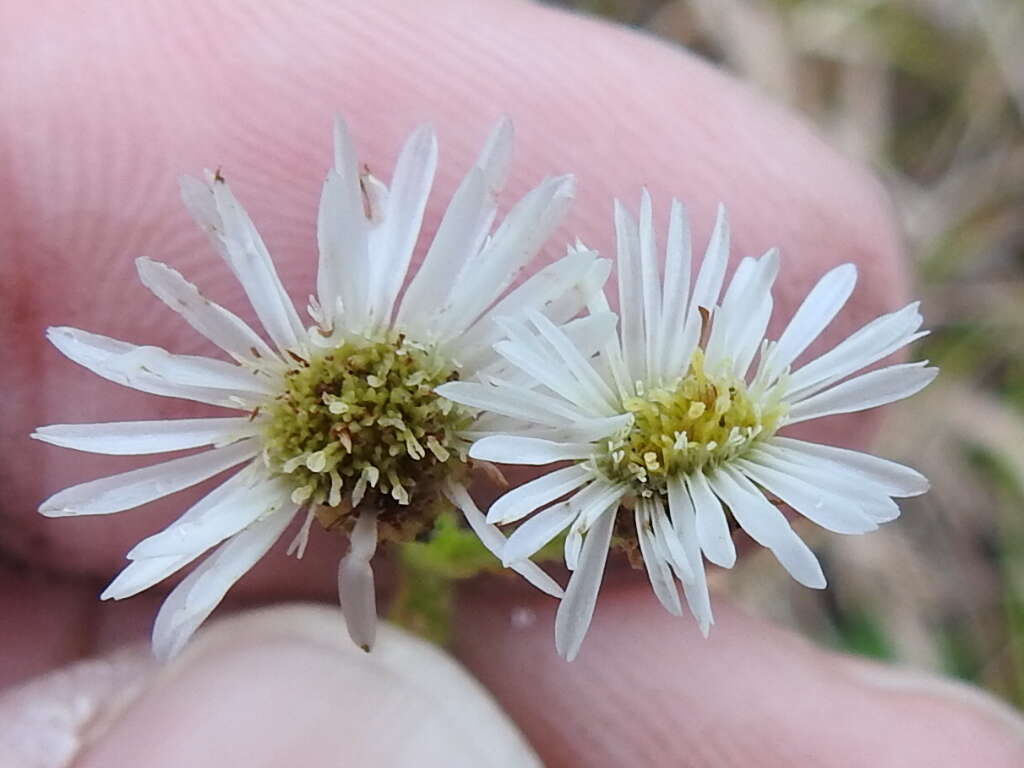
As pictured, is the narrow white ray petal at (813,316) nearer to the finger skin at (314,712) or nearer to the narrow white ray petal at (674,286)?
the narrow white ray petal at (674,286)

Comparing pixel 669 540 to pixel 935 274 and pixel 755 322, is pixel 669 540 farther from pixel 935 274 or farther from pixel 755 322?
pixel 935 274

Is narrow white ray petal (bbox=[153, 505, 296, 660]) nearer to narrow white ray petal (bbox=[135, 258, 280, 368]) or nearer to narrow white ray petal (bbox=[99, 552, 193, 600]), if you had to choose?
narrow white ray petal (bbox=[99, 552, 193, 600])

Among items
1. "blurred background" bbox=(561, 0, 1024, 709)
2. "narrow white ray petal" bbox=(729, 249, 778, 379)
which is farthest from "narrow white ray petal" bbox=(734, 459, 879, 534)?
"blurred background" bbox=(561, 0, 1024, 709)

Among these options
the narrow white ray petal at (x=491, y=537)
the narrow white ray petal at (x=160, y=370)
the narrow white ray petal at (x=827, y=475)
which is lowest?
the narrow white ray petal at (x=160, y=370)

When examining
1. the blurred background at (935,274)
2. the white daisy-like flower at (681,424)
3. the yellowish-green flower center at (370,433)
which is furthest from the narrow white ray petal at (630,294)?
the blurred background at (935,274)

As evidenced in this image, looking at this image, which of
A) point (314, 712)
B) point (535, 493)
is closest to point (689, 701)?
point (314, 712)

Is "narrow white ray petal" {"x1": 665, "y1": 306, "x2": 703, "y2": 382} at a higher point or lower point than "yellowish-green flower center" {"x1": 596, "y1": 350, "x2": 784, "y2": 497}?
higher
